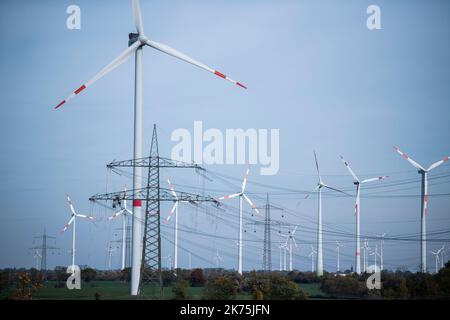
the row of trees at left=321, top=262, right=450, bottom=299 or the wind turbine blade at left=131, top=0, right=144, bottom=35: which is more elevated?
the wind turbine blade at left=131, top=0, right=144, bottom=35

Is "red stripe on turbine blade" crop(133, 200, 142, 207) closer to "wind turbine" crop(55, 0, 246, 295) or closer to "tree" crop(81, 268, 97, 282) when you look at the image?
"wind turbine" crop(55, 0, 246, 295)

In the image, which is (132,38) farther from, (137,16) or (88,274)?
(88,274)

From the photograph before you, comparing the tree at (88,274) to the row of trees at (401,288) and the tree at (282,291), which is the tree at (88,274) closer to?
the row of trees at (401,288)

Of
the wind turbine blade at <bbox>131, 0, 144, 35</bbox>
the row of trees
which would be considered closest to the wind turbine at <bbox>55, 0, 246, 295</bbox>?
the wind turbine blade at <bbox>131, 0, 144, 35</bbox>

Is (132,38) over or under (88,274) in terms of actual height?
over

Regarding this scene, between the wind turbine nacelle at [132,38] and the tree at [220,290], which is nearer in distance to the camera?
the tree at [220,290]

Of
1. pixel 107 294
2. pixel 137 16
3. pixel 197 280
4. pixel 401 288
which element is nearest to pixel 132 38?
pixel 137 16

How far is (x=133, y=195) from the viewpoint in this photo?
46938mm

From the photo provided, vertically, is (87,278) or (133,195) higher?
(133,195)

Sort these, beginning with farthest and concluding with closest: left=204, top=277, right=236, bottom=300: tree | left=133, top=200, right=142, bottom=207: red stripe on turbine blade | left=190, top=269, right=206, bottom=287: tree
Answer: left=190, top=269, right=206, bottom=287: tree → left=133, top=200, right=142, bottom=207: red stripe on turbine blade → left=204, top=277, right=236, bottom=300: tree

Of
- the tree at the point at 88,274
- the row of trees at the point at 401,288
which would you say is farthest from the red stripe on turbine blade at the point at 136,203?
the tree at the point at 88,274
